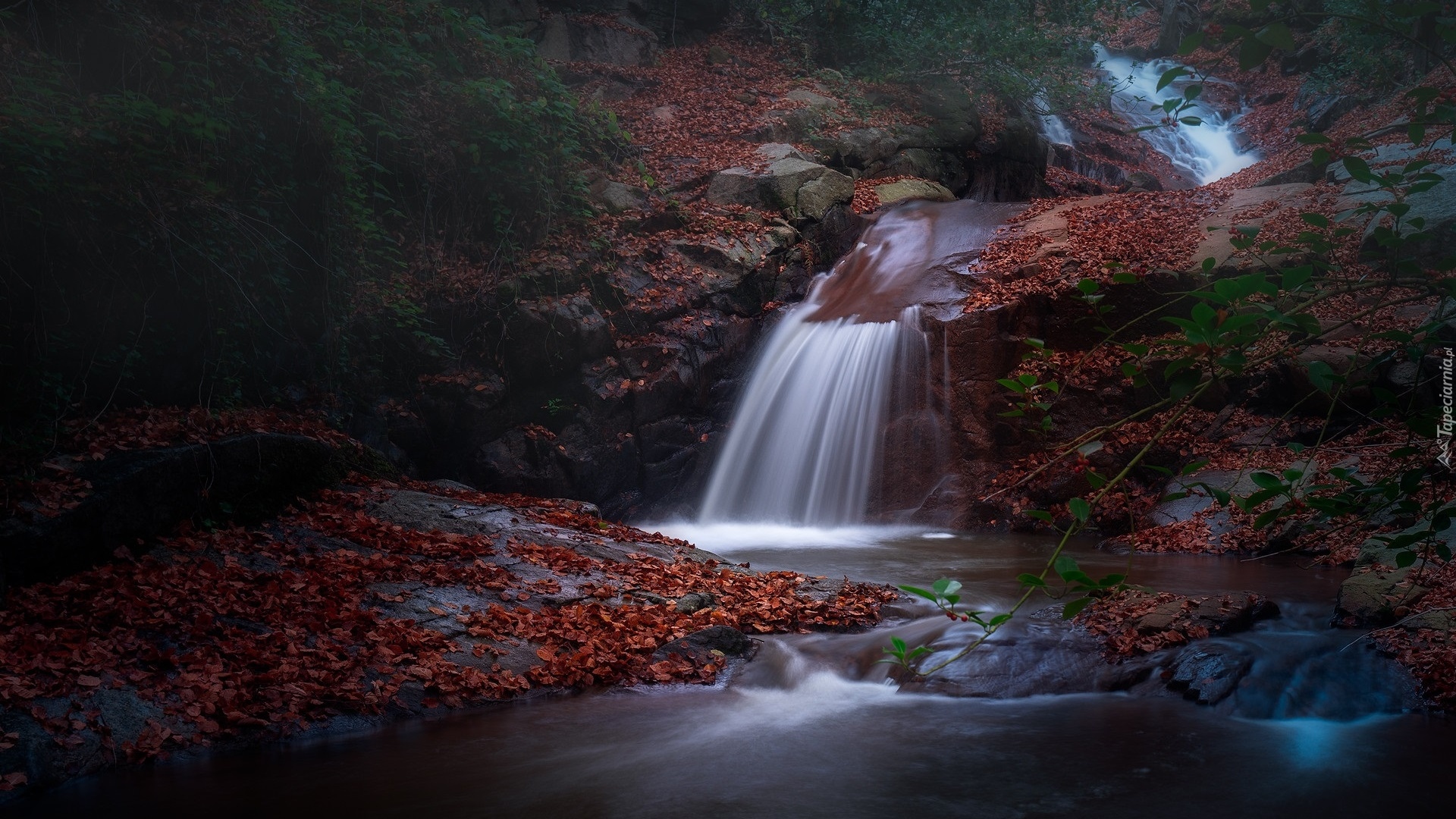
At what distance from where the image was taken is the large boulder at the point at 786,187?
14.7 meters

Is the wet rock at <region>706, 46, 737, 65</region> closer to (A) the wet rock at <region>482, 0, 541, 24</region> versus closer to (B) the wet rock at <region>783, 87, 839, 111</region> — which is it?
(B) the wet rock at <region>783, 87, 839, 111</region>

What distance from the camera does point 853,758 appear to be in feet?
15.1

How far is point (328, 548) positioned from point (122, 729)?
7.61 ft

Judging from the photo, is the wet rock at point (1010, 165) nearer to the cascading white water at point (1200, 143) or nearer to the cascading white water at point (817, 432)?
the cascading white water at point (1200, 143)

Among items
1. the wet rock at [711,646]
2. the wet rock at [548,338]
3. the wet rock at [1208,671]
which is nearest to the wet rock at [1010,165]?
the wet rock at [548,338]

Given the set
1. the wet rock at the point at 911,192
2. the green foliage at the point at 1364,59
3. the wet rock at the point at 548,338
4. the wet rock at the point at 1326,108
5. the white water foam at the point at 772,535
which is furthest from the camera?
the wet rock at the point at 1326,108

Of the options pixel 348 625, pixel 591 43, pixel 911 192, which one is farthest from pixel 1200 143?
pixel 348 625

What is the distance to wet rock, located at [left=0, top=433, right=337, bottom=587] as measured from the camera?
5.33 meters

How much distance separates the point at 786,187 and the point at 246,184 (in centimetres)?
851

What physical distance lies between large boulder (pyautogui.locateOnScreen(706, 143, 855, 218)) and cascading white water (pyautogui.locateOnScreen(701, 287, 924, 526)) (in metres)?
3.06

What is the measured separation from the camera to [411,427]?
10.9m

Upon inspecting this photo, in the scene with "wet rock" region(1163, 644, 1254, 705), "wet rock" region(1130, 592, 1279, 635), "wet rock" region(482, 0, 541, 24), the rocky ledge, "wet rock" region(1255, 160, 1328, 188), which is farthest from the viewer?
"wet rock" region(482, 0, 541, 24)

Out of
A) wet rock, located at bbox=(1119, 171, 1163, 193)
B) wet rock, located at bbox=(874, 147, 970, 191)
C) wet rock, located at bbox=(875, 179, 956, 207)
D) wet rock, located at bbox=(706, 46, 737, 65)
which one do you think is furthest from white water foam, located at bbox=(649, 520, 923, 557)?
wet rock, located at bbox=(1119, 171, 1163, 193)

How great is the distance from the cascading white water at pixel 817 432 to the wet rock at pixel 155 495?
6.00 metres
